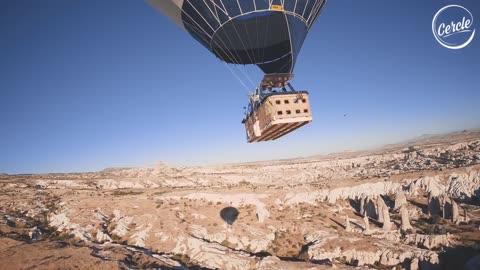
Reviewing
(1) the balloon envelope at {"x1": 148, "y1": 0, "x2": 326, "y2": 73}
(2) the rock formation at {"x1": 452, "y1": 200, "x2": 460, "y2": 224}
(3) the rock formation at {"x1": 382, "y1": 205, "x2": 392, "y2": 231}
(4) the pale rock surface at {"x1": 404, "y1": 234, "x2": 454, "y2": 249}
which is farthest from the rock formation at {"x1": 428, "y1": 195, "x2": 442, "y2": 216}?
(1) the balloon envelope at {"x1": 148, "y1": 0, "x2": 326, "y2": 73}

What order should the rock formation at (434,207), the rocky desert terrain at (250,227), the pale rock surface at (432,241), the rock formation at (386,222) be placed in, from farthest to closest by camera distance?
the rock formation at (434,207) < the rock formation at (386,222) < the pale rock surface at (432,241) < the rocky desert terrain at (250,227)

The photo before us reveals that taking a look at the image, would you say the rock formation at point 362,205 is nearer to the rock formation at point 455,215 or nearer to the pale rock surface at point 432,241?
the rock formation at point 455,215

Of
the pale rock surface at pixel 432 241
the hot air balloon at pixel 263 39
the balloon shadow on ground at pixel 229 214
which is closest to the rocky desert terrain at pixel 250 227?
the pale rock surface at pixel 432 241

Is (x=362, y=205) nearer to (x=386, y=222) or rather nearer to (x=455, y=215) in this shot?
(x=386, y=222)

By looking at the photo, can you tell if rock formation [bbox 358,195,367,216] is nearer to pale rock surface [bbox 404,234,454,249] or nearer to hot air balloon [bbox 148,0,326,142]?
→ pale rock surface [bbox 404,234,454,249]

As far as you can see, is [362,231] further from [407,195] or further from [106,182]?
[106,182]

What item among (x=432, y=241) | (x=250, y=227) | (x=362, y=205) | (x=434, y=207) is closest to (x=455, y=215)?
(x=434, y=207)
